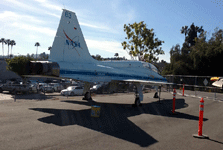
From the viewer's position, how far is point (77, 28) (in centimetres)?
1355

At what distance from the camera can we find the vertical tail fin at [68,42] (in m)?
12.5

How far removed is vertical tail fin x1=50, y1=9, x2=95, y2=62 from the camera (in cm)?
1245

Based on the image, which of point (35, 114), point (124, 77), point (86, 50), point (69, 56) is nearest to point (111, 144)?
point (35, 114)

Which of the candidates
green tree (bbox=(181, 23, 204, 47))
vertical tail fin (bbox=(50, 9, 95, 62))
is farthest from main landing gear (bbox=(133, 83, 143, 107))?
green tree (bbox=(181, 23, 204, 47))

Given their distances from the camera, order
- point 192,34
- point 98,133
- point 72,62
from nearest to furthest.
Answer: point 98,133 < point 72,62 < point 192,34

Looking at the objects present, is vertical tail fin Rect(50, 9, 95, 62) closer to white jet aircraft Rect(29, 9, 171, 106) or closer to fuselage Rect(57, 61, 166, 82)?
white jet aircraft Rect(29, 9, 171, 106)

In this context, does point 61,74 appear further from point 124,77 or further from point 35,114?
point 124,77

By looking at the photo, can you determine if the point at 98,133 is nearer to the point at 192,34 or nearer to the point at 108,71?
Answer: the point at 108,71

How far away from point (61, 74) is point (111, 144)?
21.8 feet

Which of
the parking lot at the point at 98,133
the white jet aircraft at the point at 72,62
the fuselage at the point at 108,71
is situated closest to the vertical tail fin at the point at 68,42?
the white jet aircraft at the point at 72,62

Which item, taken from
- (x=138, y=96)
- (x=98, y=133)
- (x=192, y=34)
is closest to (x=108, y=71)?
(x=138, y=96)

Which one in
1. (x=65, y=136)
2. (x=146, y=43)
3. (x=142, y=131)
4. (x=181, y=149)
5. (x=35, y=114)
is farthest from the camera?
(x=146, y=43)

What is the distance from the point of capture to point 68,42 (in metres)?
12.9

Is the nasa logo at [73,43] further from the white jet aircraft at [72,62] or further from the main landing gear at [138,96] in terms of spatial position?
the main landing gear at [138,96]
